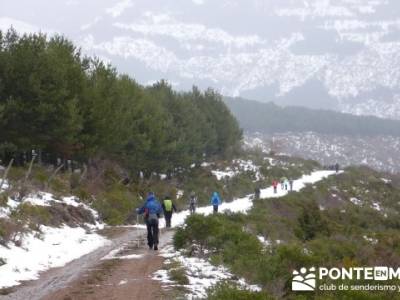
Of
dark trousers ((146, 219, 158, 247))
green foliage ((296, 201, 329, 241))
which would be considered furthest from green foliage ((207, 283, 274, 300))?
green foliage ((296, 201, 329, 241))

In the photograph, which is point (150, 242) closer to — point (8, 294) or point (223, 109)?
point (8, 294)

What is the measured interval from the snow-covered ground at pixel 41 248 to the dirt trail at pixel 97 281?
0.43 metres

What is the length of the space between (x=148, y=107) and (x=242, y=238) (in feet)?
108

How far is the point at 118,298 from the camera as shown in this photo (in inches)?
430

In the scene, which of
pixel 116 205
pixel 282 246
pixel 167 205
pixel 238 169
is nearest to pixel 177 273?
pixel 282 246

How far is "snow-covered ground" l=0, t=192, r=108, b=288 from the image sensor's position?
13.7 m

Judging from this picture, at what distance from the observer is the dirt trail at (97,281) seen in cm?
1129

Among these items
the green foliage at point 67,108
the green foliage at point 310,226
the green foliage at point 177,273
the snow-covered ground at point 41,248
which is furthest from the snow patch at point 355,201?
the green foliage at point 177,273

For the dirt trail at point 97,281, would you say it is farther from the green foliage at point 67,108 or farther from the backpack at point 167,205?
the green foliage at point 67,108

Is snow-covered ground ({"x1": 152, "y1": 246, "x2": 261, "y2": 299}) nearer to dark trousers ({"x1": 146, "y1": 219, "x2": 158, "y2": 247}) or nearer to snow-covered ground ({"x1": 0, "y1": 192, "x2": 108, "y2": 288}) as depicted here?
dark trousers ({"x1": 146, "y1": 219, "x2": 158, "y2": 247})

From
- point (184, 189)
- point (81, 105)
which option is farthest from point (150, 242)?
point (184, 189)

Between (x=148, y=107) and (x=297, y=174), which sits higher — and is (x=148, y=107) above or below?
above

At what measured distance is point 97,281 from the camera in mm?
12719

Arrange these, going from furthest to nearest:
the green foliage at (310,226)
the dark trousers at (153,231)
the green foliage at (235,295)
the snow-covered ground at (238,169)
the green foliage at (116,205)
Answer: the snow-covered ground at (238,169)
the green foliage at (310,226)
the green foliage at (116,205)
the dark trousers at (153,231)
the green foliage at (235,295)
